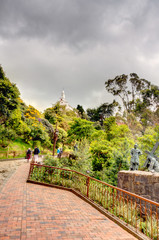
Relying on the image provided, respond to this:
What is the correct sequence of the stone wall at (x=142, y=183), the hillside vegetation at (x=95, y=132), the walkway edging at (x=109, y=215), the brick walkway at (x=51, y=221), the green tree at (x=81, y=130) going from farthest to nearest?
the green tree at (x=81, y=130) < the hillside vegetation at (x=95, y=132) < the stone wall at (x=142, y=183) < the walkway edging at (x=109, y=215) < the brick walkway at (x=51, y=221)

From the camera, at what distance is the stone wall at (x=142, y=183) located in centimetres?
629

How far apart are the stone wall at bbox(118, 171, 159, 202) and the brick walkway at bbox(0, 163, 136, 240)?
9.07ft

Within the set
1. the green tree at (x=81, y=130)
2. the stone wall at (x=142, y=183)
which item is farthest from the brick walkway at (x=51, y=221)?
the green tree at (x=81, y=130)

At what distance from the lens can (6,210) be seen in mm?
4305

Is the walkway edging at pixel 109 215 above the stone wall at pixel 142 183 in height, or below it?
below

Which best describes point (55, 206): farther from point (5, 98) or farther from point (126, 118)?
point (126, 118)

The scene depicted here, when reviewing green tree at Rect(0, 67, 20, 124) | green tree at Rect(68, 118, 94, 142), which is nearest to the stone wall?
green tree at Rect(0, 67, 20, 124)

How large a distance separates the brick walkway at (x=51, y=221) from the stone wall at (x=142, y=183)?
109 inches

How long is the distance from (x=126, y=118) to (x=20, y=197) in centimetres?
2168

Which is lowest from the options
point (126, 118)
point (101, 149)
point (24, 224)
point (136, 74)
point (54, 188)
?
point (54, 188)

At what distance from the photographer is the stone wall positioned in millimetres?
6289

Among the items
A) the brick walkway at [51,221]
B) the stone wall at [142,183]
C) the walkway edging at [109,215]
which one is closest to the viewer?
the brick walkway at [51,221]

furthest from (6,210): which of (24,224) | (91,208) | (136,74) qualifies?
(136,74)

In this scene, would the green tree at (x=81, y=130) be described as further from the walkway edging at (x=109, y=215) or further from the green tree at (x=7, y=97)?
the walkway edging at (x=109, y=215)
